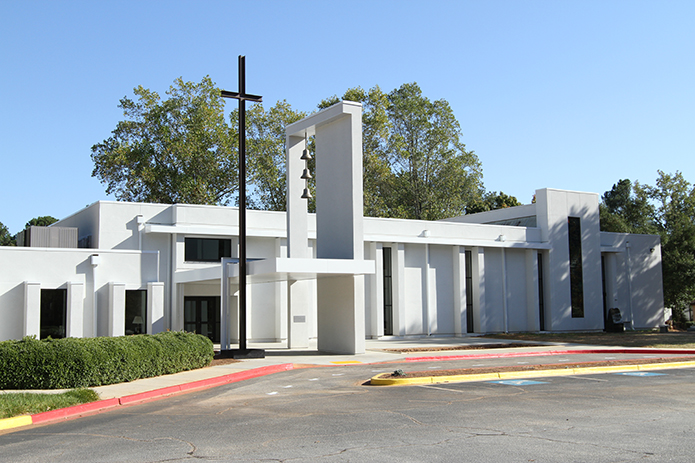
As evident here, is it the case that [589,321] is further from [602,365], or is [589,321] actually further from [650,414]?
[650,414]

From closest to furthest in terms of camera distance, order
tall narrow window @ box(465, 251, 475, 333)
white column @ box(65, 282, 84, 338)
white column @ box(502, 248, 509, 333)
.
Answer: white column @ box(65, 282, 84, 338)
tall narrow window @ box(465, 251, 475, 333)
white column @ box(502, 248, 509, 333)

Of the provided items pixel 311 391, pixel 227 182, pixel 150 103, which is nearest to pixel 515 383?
pixel 311 391

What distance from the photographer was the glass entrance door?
28.8 metres

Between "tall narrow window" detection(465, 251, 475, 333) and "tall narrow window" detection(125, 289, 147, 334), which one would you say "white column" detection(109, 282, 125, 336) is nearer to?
"tall narrow window" detection(125, 289, 147, 334)

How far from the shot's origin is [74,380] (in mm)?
13312

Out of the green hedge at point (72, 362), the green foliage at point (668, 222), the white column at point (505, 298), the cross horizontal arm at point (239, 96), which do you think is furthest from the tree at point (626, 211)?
the green hedge at point (72, 362)

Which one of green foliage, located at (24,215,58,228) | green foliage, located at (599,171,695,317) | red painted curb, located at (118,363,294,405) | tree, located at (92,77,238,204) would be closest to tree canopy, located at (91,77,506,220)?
tree, located at (92,77,238,204)

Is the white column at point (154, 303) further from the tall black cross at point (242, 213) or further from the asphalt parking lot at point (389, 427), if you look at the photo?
the asphalt parking lot at point (389, 427)

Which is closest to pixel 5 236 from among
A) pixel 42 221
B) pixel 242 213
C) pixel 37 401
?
pixel 42 221

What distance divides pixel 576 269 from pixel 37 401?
108 feet

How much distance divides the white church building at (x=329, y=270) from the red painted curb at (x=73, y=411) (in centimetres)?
821

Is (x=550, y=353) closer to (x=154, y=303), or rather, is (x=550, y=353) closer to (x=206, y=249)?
(x=206, y=249)

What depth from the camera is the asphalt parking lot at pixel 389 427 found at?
719 cm

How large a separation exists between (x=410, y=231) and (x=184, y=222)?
11.3m
